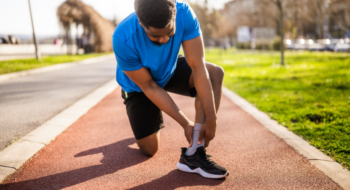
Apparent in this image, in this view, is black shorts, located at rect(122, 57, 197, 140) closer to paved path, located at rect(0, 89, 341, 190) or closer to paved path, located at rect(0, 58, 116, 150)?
paved path, located at rect(0, 89, 341, 190)

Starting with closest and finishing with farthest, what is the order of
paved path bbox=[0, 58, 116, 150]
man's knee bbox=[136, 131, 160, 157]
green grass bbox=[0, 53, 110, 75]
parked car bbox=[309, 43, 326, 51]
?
1. man's knee bbox=[136, 131, 160, 157]
2. paved path bbox=[0, 58, 116, 150]
3. green grass bbox=[0, 53, 110, 75]
4. parked car bbox=[309, 43, 326, 51]

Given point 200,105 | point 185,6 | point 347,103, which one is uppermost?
point 185,6

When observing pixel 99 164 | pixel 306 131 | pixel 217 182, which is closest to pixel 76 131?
pixel 99 164

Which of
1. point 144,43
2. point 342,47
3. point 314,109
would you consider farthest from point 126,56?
point 342,47

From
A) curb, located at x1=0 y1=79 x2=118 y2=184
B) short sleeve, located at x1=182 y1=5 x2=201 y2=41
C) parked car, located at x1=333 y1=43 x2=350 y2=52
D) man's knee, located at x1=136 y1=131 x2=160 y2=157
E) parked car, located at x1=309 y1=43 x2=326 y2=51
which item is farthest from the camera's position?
parked car, located at x1=309 y1=43 x2=326 y2=51

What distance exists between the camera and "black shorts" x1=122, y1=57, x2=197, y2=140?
293 cm

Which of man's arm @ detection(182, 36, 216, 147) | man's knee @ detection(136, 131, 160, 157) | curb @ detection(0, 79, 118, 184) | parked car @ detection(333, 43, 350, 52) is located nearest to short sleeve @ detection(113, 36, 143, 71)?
man's arm @ detection(182, 36, 216, 147)

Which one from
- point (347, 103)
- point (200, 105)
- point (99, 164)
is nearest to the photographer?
point (200, 105)

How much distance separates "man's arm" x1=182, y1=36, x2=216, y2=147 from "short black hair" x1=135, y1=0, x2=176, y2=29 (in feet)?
1.56

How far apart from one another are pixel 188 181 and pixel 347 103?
3683mm

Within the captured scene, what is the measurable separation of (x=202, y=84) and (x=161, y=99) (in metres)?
0.37

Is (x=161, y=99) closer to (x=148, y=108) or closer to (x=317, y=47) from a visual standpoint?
(x=148, y=108)

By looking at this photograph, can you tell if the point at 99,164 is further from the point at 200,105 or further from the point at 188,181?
the point at 200,105

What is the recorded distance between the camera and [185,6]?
97.0 inches
